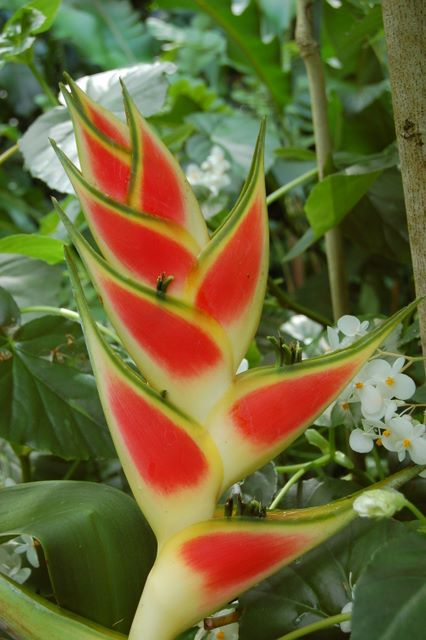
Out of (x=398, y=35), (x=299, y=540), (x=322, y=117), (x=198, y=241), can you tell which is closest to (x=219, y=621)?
(x=299, y=540)

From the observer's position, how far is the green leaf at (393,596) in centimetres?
30

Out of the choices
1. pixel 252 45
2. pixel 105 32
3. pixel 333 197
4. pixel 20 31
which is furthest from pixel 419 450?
pixel 105 32

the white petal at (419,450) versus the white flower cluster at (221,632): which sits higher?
the white petal at (419,450)

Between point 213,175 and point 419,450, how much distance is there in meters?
0.52

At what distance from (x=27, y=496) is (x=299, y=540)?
6.4 inches

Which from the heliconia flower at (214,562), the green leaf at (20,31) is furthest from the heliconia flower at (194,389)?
the green leaf at (20,31)

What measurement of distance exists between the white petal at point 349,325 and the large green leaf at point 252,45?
70 centimetres

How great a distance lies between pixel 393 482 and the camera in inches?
15.7

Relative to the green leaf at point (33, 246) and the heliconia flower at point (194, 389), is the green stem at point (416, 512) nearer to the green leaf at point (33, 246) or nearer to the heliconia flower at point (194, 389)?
the heliconia flower at point (194, 389)

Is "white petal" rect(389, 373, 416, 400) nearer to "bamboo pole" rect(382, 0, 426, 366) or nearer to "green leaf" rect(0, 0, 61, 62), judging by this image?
"bamboo pole" rect(382, 0, 426, 366)

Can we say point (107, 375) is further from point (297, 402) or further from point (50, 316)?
point (50, 316)

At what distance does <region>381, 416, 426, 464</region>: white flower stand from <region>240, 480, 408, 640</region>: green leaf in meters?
0.04

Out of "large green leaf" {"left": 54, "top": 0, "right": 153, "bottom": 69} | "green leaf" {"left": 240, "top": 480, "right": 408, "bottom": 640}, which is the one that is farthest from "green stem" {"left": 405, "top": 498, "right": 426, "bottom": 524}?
"large green leaf" {"left": 54, "top": 0, "right": 153, "bottom": 69}

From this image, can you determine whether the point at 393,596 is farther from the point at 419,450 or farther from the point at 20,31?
the point at 20,31
